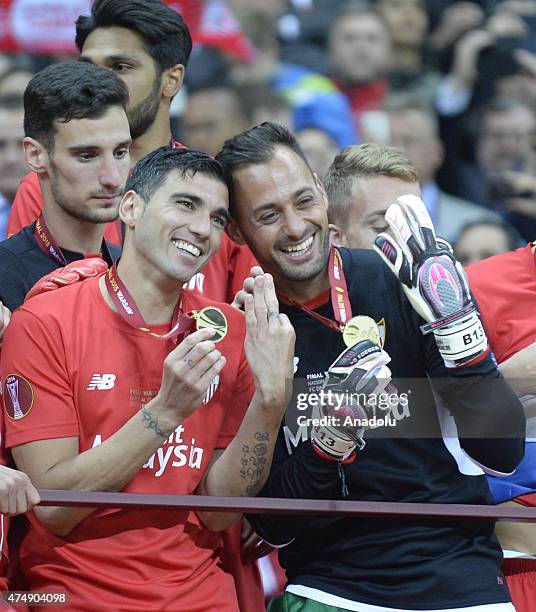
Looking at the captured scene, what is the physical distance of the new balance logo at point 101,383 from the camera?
3.44m

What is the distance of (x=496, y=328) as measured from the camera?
383cm

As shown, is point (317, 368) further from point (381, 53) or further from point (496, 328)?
point (381, 53)

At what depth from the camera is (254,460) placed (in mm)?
3459

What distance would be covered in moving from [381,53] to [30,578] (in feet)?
17.0

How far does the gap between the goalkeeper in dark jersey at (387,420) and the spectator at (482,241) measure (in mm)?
3164

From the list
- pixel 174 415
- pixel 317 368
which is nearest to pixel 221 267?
pixel 317 368

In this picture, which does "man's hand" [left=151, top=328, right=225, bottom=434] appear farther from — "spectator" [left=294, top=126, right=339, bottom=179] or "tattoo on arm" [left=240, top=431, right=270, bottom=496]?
"spectator" [left=294, top=126, right=339, bottom=179]

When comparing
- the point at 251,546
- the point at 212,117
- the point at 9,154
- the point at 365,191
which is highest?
the point at 365,191

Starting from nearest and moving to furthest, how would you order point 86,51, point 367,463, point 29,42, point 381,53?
point 367,463 < point 86,51 < point 29,42 < point 381,53

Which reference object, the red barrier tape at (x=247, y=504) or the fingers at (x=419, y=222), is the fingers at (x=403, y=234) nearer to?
the fingers at (x=419, y=222)

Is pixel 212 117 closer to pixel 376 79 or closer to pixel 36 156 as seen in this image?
pixel 376 79

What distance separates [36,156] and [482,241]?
3321 millimetres

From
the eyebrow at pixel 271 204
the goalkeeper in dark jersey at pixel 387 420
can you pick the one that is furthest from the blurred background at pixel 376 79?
the goalkeeper in dark jersey at pixel 387 420

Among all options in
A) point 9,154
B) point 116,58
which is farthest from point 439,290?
point 9,154
